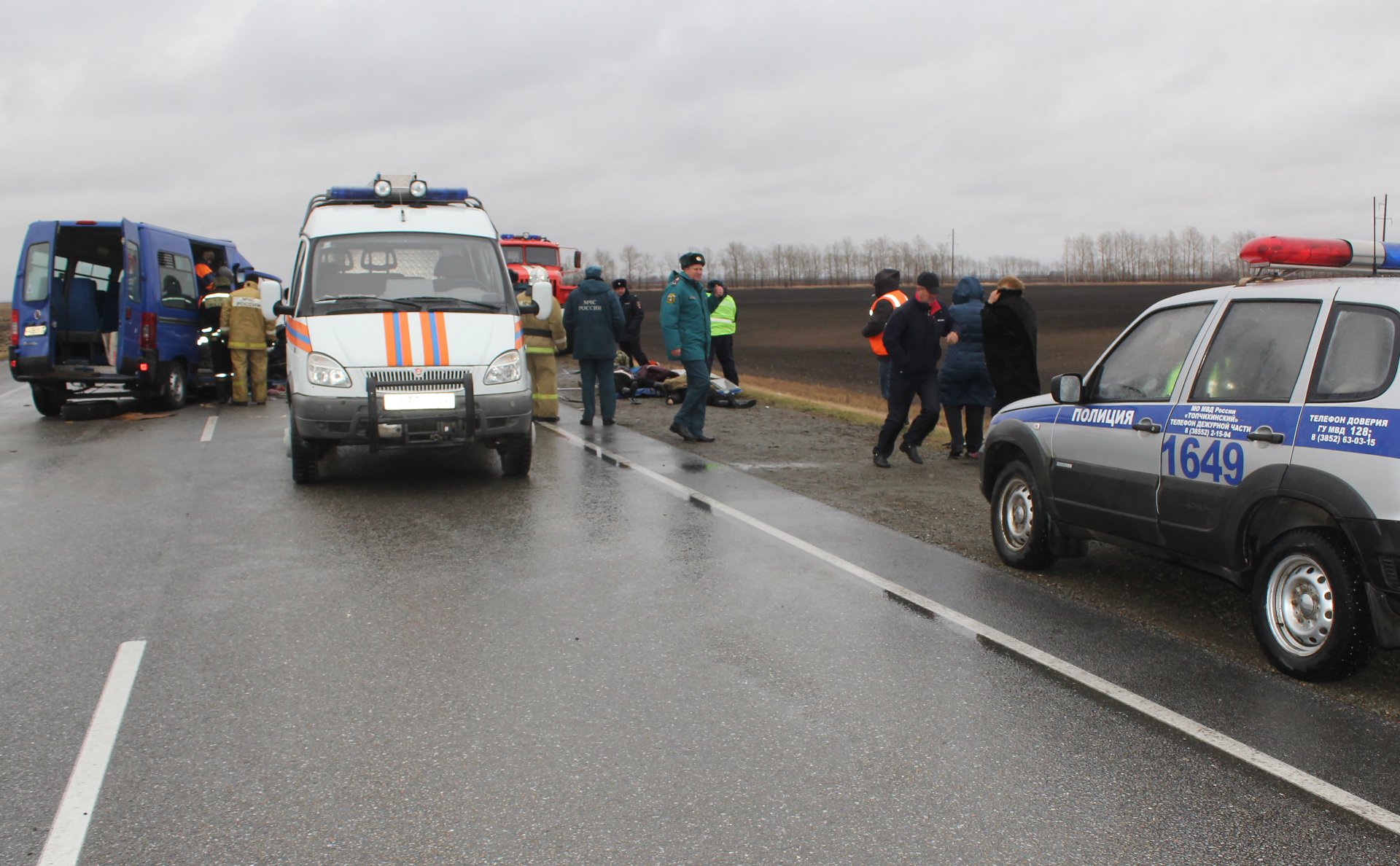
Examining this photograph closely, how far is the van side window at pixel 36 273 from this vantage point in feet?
45.8

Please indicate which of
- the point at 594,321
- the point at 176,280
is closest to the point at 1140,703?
the point at 594,321

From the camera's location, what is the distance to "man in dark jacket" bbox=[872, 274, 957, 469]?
10.5 meters

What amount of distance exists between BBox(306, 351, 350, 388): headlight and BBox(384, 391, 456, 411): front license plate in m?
0.38

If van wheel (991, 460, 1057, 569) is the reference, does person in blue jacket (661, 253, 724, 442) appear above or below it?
above

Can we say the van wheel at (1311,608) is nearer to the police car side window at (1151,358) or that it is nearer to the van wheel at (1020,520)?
the police car side window at (1151,358)

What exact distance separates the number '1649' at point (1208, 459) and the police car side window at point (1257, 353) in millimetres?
217

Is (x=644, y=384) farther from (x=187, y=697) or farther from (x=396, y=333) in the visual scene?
(x=187, y=697)

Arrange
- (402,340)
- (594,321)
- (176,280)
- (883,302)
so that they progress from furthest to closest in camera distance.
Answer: (176,280) → (594,321) → (883,302) → (402,340)

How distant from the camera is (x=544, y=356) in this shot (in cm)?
1353

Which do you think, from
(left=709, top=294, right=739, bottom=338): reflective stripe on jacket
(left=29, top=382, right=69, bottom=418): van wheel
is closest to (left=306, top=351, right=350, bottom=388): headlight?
(left=29, top=382, right=69, bottom=418): van wheel

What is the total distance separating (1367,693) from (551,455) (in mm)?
7971

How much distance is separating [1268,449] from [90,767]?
4819 mm

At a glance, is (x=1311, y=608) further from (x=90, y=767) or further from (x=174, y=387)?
(x=174, y=387)

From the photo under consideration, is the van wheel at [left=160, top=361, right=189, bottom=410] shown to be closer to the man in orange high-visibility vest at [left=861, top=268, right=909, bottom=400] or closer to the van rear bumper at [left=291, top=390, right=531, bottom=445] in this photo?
the van rear bumper at [left=291, top=390, right=531, bottom=445]
